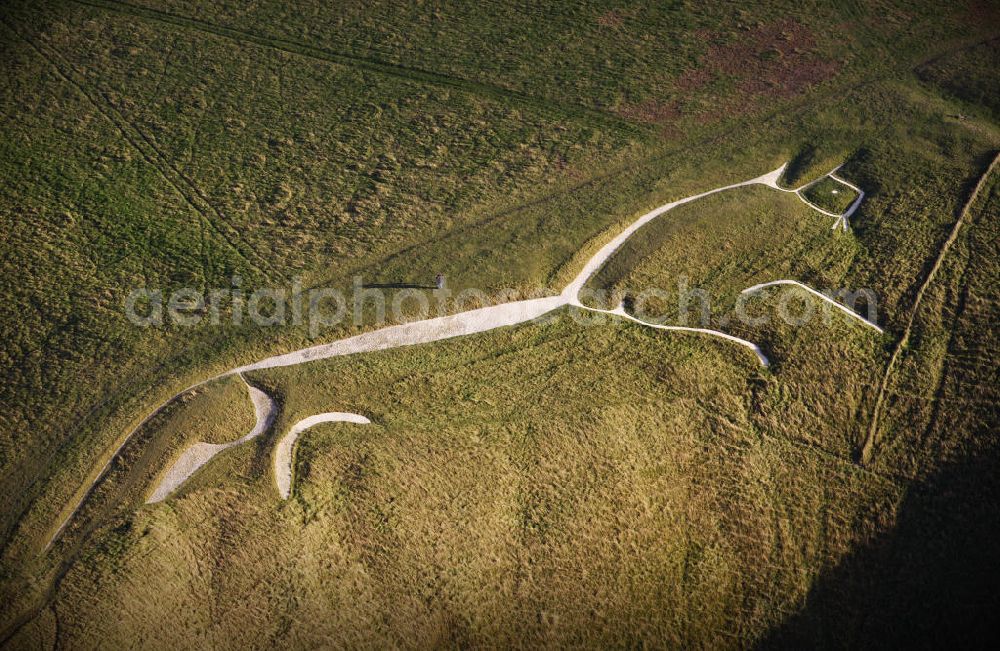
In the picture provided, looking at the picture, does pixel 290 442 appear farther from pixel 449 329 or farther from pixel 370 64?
pixel 370 64

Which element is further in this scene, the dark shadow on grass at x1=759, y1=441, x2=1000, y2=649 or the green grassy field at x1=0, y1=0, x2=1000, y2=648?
the dark shadow on grass at x1=759, y1=441, x2=1000, y2=649

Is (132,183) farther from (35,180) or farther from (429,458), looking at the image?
(429,458)

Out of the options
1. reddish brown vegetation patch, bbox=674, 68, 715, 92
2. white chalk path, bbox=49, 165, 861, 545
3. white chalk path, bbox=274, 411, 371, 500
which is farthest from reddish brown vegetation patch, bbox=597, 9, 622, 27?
white chalk path, bbox=274, 411, 371, 500

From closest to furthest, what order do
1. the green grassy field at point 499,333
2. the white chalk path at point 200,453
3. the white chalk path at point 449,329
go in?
the green grassy field at point 499,333 → the white chalk path at point 200,453 → the white chalk path at point 449,329

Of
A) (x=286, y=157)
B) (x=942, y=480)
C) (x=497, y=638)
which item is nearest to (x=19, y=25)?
(x=286, y=157)

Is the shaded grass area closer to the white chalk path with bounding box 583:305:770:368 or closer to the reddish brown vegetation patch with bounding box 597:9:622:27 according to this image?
the white chalk path with bounding box 583:305:770:368

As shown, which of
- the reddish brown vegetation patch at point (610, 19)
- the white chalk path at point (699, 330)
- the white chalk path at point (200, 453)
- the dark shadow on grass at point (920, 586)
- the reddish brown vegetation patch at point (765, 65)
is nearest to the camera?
the dark shadow on grass at point (920, 586)

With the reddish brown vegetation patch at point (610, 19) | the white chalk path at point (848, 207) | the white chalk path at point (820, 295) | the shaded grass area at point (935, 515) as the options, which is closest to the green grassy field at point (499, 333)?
the shaded grass area at point (935, 515)

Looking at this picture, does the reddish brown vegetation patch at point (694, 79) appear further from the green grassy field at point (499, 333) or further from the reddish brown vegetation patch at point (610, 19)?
the reddish brown vegetation patch at point (610, 19)
